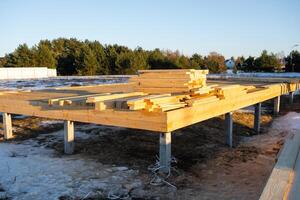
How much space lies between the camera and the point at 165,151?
579cm

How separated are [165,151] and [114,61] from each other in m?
40.1

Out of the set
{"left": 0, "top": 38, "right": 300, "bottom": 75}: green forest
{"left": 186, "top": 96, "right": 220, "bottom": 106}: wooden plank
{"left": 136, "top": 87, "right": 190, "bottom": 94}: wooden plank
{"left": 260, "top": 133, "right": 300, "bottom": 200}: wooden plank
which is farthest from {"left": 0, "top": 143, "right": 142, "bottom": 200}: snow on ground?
{"left": 0, "top": 38, "right": 300, "bottom": 75}: green forest

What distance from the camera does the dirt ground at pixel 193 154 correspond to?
5430mm

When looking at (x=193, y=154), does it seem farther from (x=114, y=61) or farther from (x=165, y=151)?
(x=114, y=61)

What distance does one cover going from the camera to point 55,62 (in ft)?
158

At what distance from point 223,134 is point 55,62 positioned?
42.1m

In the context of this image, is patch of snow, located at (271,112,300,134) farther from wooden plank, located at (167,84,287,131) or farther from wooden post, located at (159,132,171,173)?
wooden post, located at (159,132,171,173)

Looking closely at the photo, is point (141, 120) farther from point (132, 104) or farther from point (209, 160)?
point (209, 160)

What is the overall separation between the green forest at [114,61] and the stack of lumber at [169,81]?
1308 inches

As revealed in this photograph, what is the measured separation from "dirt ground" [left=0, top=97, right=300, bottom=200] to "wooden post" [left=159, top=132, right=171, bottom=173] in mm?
239

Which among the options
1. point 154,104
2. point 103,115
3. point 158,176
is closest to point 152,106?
point 154,104

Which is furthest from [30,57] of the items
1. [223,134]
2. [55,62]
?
[223,134]

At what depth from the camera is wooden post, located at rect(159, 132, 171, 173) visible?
5742 millimetres

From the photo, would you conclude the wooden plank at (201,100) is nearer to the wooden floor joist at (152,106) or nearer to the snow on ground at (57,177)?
the wooden floor joist at (152,106)
